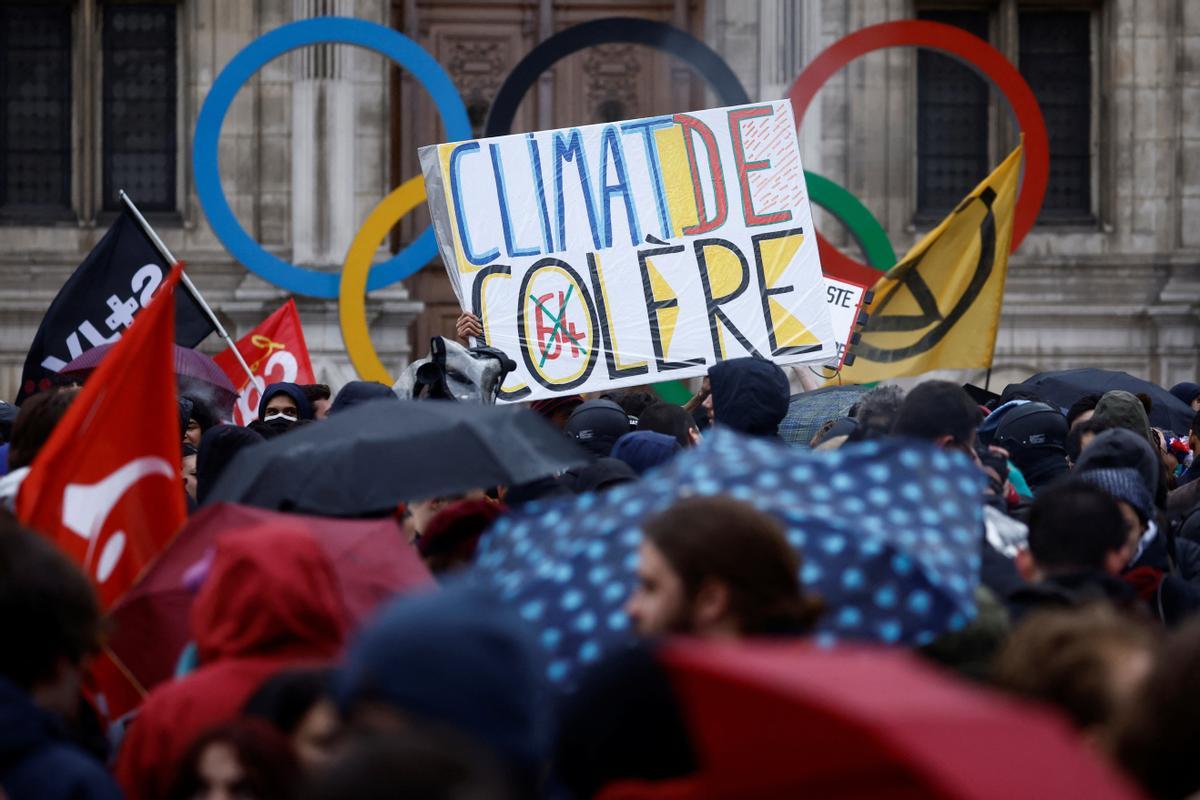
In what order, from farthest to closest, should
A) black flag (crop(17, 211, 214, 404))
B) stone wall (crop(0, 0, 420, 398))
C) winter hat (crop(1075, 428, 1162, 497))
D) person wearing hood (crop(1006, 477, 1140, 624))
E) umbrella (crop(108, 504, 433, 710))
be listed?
stone wall (crop(0, 0, 420, 398)) < black flag (crop(17, 211, 214, 404)) < winter hat (crop(1075, 428, 1162, 497)) < person wearing hood (crop(1006, 477, 1140, 624)) < umbrella (crop(108, 504, 433, 710))

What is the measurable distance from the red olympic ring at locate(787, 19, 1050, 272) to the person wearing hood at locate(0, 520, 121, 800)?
10.6 meters

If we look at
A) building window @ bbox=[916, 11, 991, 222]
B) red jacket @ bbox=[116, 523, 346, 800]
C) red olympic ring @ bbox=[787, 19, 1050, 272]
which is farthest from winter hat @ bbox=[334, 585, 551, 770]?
building window @ bbox=[916, 11, 991, 222]

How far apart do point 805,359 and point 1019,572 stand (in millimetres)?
4610

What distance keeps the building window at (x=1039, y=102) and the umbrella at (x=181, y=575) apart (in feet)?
44.3

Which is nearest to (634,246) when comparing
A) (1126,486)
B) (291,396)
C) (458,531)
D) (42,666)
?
(291,396)

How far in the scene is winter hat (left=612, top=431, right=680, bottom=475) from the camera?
6598mm

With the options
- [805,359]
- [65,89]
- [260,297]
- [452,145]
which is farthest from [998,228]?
[65,89]

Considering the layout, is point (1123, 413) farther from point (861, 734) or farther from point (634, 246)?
point (861, 734)

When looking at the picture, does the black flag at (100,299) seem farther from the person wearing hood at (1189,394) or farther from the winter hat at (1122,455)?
the person wearing hood at (1189,394)

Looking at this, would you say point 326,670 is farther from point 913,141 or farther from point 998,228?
point 913,141

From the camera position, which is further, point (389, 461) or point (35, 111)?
point (35, 111)

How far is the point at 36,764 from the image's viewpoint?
3146 mm

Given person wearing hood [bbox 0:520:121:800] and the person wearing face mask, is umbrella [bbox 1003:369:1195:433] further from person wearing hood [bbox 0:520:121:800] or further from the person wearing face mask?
person wearing hood [bbox 0:520:121:800]

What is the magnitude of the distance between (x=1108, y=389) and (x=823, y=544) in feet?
23.6
